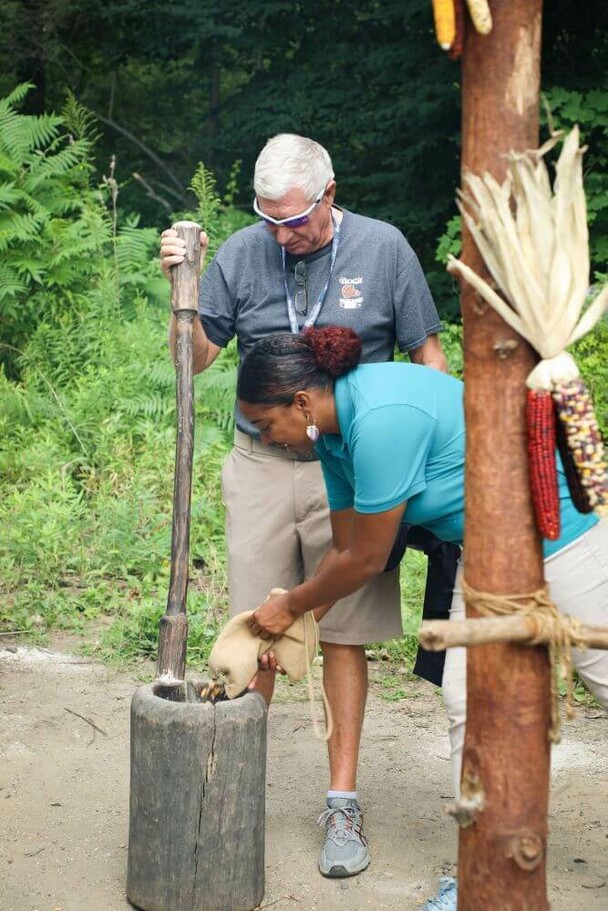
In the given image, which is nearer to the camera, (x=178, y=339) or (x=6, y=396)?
(x=178, y=339)

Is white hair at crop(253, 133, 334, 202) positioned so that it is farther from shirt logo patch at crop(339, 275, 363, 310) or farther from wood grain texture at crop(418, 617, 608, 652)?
wood grain texture at crop(418, 617, 608, 652)

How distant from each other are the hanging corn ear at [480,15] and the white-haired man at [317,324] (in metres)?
1.35

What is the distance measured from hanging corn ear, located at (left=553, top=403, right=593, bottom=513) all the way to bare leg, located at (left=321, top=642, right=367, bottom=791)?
4.97 feet

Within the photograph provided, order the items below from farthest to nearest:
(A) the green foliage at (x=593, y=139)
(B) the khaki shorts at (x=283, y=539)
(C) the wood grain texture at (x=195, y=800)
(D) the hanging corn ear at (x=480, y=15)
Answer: (A) the green foliage at (x=593, y=139), (B) the khaki shorts at (x=283, y=539), (C) the wood grain texture at (x=195, y=800), (D) the hanging corn ear at (x=480, y=15)

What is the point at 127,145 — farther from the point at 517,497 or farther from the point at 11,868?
the point at 517,497

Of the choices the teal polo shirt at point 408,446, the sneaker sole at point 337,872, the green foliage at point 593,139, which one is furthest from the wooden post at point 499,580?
the green foliage at point 593,139

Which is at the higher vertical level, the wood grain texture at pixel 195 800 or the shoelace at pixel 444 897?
the wood grain texture at pixel 195 800

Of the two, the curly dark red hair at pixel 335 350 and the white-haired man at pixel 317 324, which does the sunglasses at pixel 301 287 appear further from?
the curly dark red hair at pixel 335 350

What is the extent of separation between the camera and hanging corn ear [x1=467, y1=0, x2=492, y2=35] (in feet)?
6.90

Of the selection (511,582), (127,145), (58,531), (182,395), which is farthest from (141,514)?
(127,145)

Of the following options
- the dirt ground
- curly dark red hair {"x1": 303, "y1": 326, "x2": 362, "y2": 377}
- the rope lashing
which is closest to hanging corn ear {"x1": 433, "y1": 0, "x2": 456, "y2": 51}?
curly dark red hair {"x1": 303, "y1": 326, "x2": 362, "y2": 377}

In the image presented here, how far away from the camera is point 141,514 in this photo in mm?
6461

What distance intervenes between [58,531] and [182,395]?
115 inches

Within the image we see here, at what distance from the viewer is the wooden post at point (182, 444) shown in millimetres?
3514
